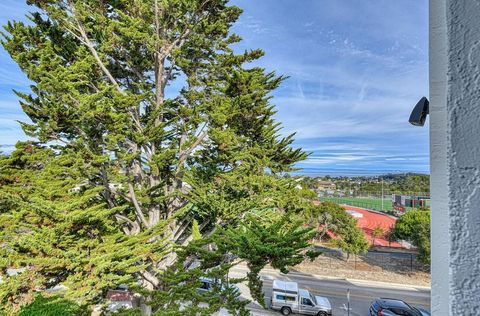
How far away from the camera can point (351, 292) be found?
1266 cm

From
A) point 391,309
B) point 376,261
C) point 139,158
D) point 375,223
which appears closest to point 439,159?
point 139,158

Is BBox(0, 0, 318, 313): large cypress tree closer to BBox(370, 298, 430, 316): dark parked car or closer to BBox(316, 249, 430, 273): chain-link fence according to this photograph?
BBox(370, 298, 430, 316): dark parked car

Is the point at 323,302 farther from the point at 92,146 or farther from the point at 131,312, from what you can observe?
the point at 92,146

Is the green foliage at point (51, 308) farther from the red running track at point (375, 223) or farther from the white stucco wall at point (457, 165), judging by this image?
the red running track at point (375, 223)

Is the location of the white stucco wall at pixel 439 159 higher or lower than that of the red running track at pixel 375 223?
higher

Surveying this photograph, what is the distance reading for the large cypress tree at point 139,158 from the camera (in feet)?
13.4

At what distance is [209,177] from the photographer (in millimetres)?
6883

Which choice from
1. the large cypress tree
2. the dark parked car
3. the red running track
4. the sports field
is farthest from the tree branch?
the sports field

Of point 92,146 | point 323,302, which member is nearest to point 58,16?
point 92,146

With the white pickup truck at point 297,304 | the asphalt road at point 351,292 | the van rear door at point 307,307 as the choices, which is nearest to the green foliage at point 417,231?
the asphalt road at point 351,292

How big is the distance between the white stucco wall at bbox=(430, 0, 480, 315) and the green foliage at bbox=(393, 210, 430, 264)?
16.5 meters

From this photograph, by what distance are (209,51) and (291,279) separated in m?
12.4

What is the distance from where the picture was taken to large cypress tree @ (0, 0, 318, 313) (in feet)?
13.4

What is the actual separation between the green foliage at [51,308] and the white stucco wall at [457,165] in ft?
15.9
